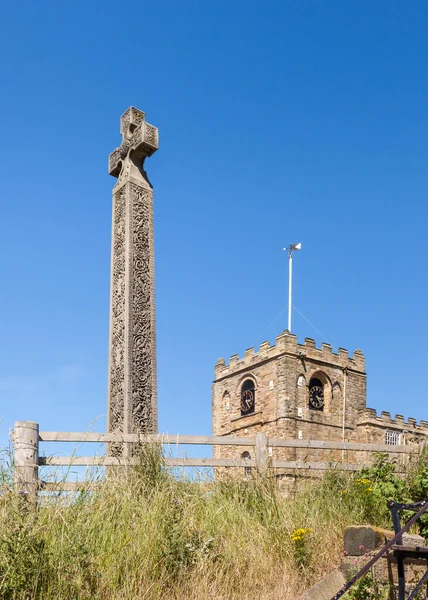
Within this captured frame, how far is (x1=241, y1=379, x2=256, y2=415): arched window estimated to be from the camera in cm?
4374

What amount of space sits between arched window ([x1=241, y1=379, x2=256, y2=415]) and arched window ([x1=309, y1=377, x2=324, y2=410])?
11.5 ft

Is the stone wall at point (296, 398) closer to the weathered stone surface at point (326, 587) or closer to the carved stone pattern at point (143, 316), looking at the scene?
the carved stone pattern at point (143, 316)

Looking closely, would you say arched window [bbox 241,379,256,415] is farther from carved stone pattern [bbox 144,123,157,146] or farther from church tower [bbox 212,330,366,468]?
carved stone pattern [bbox 144,123,157,146]

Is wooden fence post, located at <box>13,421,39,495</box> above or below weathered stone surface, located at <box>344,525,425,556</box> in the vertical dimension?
above

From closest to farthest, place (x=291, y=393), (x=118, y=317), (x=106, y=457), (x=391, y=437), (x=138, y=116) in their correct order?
(x=106, y=457) → (x=118, y=317) → (x=138, y=116) → (x=291, y=393) → (x=391, y=437)

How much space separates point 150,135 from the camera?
39.7 feet

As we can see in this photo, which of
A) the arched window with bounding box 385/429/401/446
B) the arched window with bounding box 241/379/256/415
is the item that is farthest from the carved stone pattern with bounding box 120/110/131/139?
the arched window with bounding box 385/429/401/446

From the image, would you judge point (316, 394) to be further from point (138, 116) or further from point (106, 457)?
point (106, 457)

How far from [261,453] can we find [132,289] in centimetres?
340

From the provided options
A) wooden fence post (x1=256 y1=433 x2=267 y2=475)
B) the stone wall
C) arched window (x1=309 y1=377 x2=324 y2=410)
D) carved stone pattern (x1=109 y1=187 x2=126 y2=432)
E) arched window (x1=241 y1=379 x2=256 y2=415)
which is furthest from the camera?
arched window (x1=241 y1=379 x2=256 y2=415)

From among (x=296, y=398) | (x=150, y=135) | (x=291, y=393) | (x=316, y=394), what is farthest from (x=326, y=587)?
(x=316, y=394)

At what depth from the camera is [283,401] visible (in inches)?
1588

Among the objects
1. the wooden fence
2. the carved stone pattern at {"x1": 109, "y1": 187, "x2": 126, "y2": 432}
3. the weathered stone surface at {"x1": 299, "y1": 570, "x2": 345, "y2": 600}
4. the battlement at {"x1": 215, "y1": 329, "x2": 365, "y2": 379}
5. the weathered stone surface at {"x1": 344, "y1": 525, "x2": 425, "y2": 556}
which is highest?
the battlement at {"x1": 215, "y1": 329, "x2": 365, "y2": 379}

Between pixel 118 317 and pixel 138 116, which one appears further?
pixel 138 116
